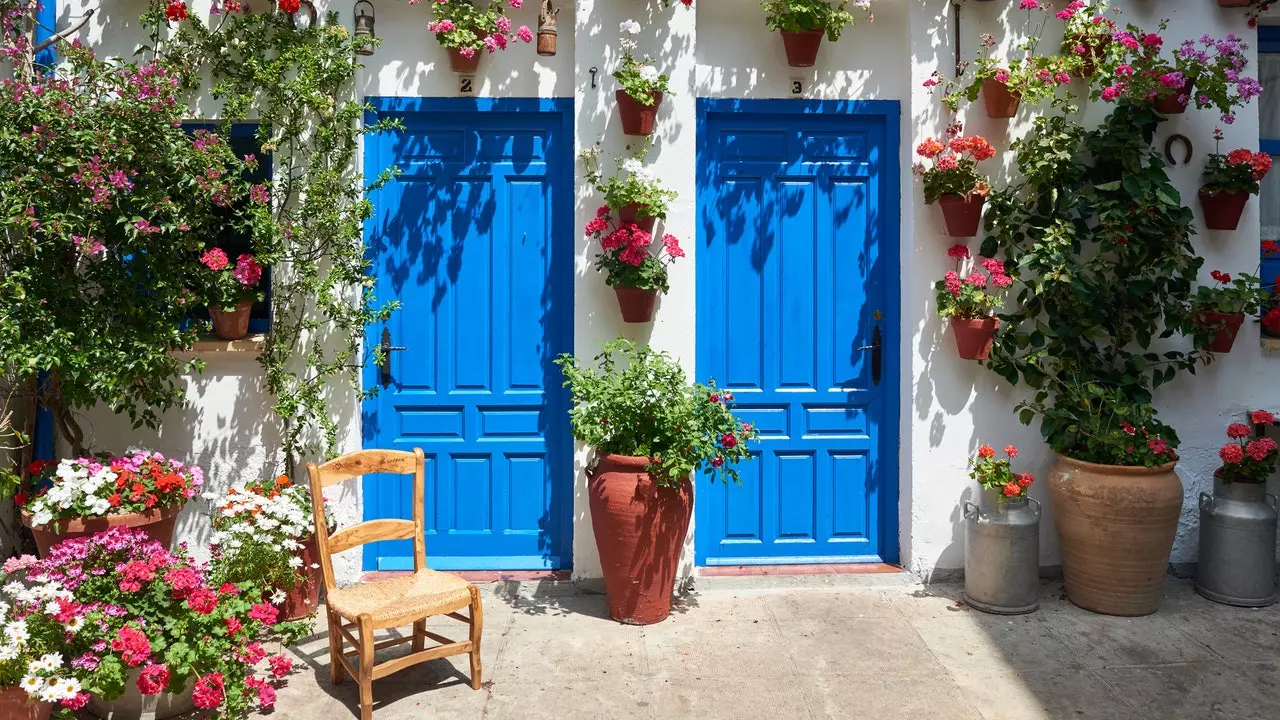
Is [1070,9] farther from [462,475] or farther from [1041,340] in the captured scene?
[462,475]

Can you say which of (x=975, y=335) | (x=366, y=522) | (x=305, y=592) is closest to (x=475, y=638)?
(x=366, y=522)

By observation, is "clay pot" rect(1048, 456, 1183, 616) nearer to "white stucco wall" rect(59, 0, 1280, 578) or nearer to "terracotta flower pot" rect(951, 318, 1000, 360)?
"white stucco wall" rect(59, 0, 1280, 578)

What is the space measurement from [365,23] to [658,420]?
248cm

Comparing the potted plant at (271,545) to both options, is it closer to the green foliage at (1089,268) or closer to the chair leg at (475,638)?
the chair leg at (475,638)

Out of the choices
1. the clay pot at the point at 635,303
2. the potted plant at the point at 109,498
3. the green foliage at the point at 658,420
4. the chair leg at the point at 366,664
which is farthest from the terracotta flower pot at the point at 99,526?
the clay pot at the point at 635,303

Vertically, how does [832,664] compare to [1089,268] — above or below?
below

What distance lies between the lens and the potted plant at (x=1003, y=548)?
4695 mm

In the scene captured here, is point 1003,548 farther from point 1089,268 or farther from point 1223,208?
point 1223,208

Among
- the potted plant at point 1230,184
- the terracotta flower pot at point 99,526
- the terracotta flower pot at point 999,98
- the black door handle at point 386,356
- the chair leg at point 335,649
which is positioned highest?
the terracotta flower pot at point 999,98

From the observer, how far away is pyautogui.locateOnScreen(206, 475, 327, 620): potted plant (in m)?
4.25

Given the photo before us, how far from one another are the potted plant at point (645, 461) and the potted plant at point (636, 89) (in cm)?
118

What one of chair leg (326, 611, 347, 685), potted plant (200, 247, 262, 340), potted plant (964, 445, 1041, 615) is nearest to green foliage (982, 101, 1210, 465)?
potted plant (964, 445, 1041, 615)

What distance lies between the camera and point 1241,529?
479 centimetres

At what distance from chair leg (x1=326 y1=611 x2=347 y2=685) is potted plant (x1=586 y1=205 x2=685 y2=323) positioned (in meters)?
1.97
